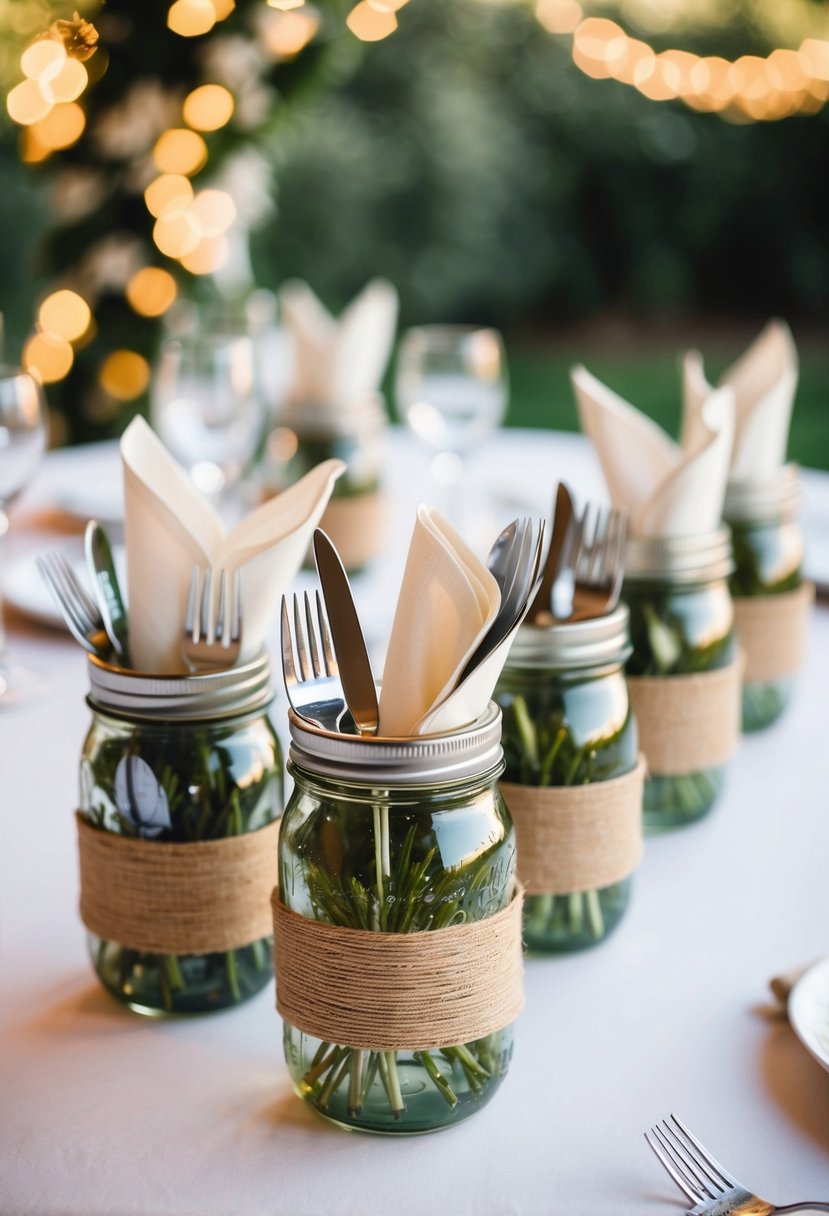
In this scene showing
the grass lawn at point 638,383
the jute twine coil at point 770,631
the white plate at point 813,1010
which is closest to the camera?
the white plate at point 813,1010

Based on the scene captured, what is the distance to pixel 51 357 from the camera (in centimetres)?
268

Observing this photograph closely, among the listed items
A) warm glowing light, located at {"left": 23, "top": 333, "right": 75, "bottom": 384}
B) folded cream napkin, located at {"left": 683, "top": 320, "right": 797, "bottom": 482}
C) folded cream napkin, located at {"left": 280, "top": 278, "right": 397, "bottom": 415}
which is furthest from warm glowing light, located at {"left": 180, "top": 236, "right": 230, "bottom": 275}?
folded cream napkin, located at {"left": 683, "top": 320, "right": 797, "bottom": 482}

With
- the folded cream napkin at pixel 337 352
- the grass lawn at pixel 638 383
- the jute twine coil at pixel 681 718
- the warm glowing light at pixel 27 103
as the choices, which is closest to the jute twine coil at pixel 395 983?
the jute twine coil at pixel 681 718

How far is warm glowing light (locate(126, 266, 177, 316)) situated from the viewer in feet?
8.39

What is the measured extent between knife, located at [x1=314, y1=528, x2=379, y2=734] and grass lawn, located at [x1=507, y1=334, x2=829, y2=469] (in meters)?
5.09

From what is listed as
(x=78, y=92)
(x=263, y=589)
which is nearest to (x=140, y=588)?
(x=263, y=589)

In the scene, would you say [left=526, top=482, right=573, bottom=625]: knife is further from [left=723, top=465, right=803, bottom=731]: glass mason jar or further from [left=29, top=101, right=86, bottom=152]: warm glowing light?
[left=29, top=101, right=86, bottom=152]: warm glowing light

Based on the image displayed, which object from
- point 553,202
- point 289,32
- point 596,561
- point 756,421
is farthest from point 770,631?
point 553,202

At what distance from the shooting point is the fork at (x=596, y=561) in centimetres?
87

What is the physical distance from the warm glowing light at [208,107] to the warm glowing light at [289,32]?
11 cm

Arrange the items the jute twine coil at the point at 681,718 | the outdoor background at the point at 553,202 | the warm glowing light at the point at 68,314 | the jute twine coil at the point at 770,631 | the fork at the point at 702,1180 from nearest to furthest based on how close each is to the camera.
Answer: the fork at the point at 702,1180 < the jute twine coil at the point at 681,718 < the jute twine coil at the point at 770,631 < the warm glowing light at the point at 68,314 < the outdoor background at the point at 553,202

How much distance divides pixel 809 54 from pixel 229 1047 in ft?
22.8

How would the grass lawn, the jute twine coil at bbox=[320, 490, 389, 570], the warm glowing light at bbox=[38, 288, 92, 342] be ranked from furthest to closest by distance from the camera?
the grass lawn, the warm glowing light at bbox=[38, 288, 92, 342], the jute twine coil at bbox=[320, 490, 389, 570]

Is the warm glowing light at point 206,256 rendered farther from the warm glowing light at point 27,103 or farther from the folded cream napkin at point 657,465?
the folded cream napkin at point 657,465
